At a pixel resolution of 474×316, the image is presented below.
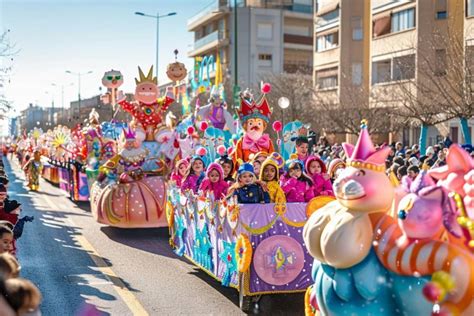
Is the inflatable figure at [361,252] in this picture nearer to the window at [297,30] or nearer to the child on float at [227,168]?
the child on float at [227,168]

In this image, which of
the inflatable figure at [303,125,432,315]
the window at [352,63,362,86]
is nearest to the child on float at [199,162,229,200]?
the inflatable figure at [303,125,432,315]

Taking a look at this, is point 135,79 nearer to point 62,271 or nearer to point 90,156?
point 90,156

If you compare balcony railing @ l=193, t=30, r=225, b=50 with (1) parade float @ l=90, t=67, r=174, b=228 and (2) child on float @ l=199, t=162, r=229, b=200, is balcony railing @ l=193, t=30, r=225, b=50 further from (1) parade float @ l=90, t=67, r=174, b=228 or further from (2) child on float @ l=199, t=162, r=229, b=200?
(2) child on float @ l=199, t=162, r=229, b=200

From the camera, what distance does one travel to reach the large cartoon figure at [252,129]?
12.8 metres

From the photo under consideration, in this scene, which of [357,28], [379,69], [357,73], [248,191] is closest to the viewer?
[248,191]

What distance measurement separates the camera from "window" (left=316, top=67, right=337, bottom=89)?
42344 mm

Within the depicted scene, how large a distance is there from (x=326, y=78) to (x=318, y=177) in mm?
34937

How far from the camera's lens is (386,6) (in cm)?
3538

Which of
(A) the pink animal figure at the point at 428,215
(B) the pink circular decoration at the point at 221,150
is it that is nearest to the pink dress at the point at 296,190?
(A) the pink animal figure at the point at 428,215

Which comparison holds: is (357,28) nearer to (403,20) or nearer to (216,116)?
(403,20)

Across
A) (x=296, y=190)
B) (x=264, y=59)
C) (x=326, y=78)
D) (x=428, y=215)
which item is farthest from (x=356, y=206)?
(x=264, y=59)

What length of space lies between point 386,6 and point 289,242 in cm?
2959

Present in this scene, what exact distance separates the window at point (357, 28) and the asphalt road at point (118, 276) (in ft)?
90.7

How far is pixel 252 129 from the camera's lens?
12.9m
